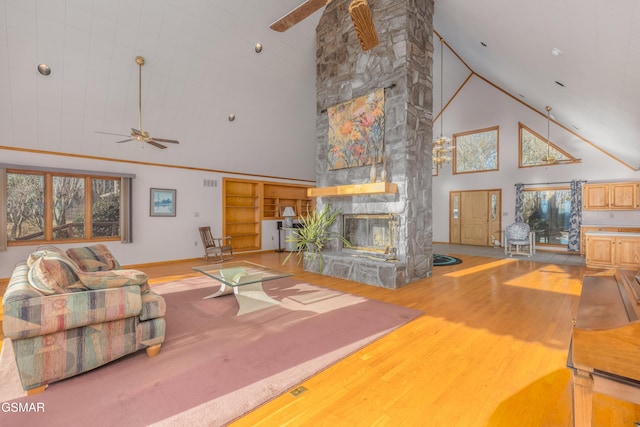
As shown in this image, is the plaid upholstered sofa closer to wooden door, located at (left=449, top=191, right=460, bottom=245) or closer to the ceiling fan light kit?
the ceiling fan light kit

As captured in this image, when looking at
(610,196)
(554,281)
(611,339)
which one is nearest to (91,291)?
(611,339)

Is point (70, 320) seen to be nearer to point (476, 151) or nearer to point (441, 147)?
point (441, 147)

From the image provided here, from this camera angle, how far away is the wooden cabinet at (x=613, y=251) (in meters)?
6.02

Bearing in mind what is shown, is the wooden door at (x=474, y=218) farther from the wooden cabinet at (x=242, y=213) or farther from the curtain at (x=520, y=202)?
the wooden cabinet at (x=242, y=213)

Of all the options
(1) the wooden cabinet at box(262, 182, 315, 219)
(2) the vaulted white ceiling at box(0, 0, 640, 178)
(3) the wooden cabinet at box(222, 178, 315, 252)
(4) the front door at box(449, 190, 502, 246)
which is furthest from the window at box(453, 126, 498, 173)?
(3) the wooden cabinet at box(222, 178, 315, 252)

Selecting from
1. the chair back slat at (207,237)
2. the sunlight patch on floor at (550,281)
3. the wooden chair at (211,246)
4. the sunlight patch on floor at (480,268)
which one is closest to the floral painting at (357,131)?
the sunlight patch on floor at (480,268)

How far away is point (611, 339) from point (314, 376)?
1814 mm

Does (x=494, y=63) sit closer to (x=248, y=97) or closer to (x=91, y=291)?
(x=248, y=97)

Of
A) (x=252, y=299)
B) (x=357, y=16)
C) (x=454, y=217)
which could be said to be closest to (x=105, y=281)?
(x=252, y=299)

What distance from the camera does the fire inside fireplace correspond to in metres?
5.37

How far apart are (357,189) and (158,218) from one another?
5122 mm

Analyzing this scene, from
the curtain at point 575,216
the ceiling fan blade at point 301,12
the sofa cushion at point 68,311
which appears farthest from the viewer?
the curtain at point 575,216

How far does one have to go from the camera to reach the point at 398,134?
5.21 m

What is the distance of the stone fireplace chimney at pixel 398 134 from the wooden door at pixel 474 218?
569cm
